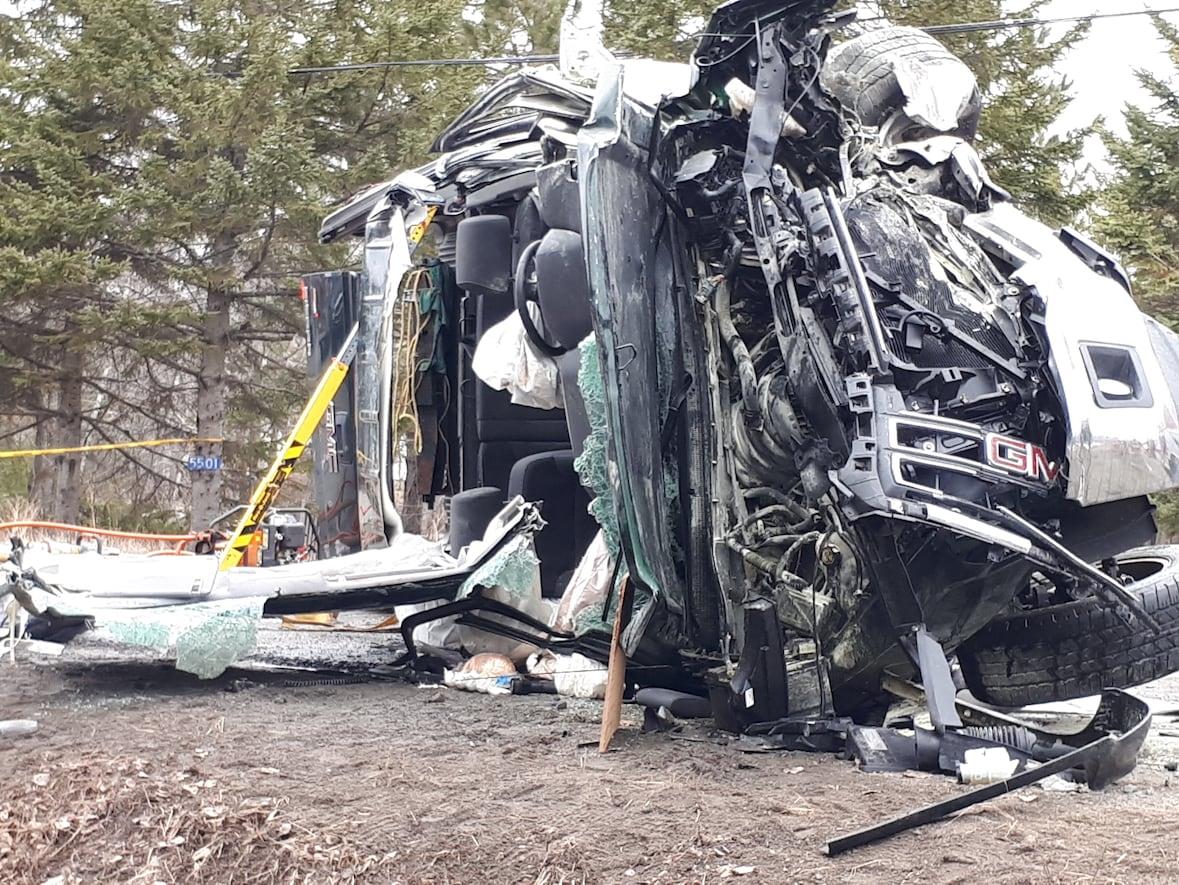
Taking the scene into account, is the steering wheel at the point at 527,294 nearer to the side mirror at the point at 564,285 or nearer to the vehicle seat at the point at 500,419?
the side mirror at the point at 564,285

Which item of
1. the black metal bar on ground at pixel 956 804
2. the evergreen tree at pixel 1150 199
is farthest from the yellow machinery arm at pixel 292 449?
the evergreen tree at pixel 1150 199

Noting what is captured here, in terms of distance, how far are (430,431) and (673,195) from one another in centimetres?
323

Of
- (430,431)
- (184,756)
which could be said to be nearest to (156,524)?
(430,431)

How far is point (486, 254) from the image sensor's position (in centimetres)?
670

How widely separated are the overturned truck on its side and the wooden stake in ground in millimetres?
42

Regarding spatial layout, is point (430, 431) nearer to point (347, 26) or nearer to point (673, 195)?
point (673, 195)

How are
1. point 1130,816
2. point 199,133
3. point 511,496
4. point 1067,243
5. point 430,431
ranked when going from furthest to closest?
point 199,133 < point 430,431 < point 511,496 < point 1067,243 < point 1130,816

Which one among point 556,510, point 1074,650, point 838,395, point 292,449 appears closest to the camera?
point 838,395

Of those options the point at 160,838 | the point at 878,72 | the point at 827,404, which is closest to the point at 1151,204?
the point at 878,72

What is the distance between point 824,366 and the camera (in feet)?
13.8

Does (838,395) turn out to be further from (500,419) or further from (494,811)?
(500,419)

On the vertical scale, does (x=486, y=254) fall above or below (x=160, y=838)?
above

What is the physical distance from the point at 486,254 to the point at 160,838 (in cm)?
383

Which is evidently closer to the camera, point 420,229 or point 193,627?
point 193,627
